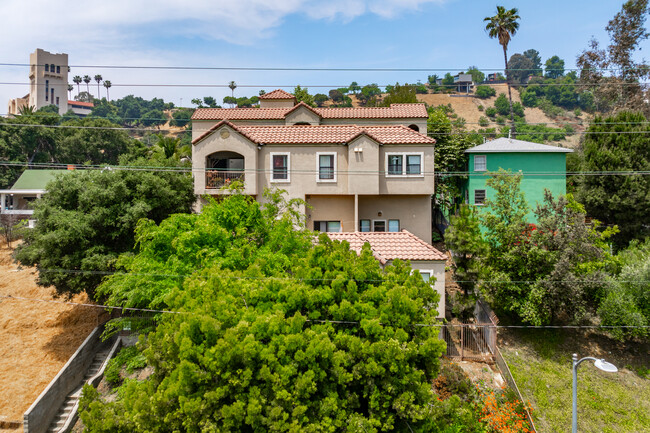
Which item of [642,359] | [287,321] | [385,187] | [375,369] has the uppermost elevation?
[385,187]

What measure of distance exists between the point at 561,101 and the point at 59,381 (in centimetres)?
15615

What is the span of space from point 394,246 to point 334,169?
746 cm

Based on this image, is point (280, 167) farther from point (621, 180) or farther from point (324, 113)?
point (621, 180)

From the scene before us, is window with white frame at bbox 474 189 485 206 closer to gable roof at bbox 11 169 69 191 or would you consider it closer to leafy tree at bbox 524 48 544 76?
gable roof at bbox 11 169 69 191

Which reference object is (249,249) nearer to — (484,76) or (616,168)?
(616,168)

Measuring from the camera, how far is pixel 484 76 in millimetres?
184375

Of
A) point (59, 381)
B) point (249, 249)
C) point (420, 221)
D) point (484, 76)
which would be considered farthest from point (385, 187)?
point (484, 76)

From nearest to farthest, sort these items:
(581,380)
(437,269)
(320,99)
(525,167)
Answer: (581,380)
(437,269)
(525,167)
(320,99)

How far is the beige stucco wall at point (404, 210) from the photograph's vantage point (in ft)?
93.4

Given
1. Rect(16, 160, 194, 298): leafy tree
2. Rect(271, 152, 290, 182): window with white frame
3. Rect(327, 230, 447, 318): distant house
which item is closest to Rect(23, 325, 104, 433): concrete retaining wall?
Rect(16, 160, 194, 298): leafy tree

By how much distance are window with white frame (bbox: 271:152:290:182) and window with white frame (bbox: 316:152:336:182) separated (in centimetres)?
198

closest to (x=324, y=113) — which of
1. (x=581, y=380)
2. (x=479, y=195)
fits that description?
(x=479, y=195)

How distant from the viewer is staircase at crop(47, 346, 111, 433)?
20594mm

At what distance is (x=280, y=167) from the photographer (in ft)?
89.9
